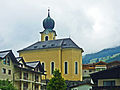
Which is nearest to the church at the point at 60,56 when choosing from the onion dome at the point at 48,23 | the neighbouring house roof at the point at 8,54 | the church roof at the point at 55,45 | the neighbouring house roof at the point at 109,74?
the church roof at the point at 55,45

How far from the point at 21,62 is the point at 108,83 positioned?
28159mm

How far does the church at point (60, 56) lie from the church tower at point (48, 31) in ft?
29.0

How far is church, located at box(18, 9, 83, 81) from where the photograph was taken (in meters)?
78.5

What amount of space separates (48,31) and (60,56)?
54.1ft

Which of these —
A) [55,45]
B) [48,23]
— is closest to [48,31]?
[48,23]

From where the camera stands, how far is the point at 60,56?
7950cm

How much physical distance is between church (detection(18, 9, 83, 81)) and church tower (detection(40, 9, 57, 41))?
8.84 meters

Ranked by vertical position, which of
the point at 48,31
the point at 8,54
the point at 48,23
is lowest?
the point at 8,54

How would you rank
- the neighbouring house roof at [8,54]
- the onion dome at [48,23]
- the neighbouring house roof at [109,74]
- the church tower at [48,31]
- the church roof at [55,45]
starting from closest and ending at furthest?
the neighbouring house roof at [109,74]
the neighbouring house roof at [8,54]
the church roof at [55,45]
the church tower at [48,31]
the onion dome at [48,23]

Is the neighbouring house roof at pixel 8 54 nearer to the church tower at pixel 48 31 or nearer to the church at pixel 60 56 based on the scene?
the church at pixel 60 56

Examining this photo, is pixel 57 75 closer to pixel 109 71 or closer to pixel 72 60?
pixel 109 71

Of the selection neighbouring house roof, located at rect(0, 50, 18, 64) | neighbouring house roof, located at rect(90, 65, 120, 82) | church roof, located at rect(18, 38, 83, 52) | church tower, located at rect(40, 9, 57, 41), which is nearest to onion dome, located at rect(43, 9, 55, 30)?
church tower, located at rect(40, 9, 57, 41)

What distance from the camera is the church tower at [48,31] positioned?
9284cm

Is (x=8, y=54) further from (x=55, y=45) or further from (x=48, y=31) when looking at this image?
(x=48, y=31)
